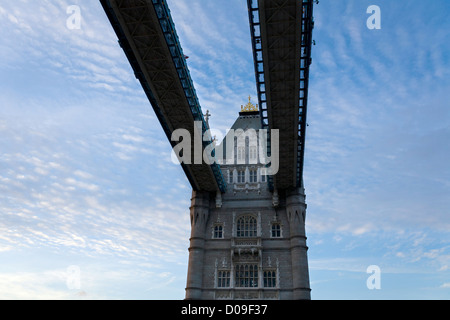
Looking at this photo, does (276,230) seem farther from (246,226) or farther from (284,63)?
(284,63)

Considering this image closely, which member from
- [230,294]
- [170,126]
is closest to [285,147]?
[170,126]

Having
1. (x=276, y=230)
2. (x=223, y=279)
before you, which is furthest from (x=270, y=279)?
(x=276, y=230)

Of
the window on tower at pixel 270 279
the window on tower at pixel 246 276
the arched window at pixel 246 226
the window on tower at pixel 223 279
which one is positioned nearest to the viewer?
the window on tower at pixel 270 279

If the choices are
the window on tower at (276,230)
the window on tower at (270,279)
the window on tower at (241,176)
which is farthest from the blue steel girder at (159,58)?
the window on tower at (270,279)

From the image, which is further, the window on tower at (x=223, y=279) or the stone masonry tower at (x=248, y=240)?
the window on tower at (x=223, y=279)

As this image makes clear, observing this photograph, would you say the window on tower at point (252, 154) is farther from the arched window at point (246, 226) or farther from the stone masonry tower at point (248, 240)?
the arched window at point (246, 226)

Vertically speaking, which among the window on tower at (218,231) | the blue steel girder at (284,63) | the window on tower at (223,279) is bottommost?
the window on tower at (223,279)

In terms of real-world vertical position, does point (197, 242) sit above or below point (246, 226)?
below
